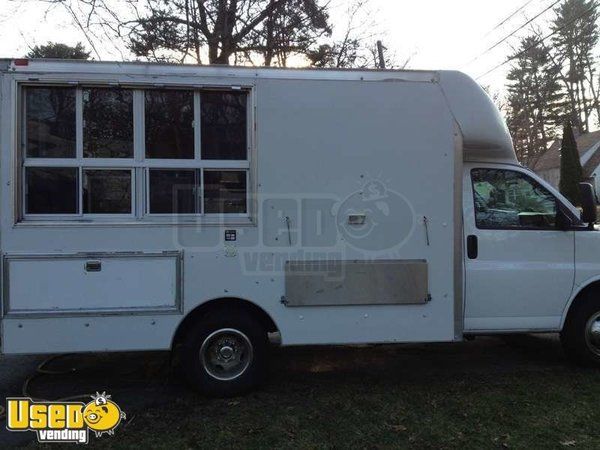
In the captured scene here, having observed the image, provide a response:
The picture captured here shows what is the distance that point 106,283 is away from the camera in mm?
4445

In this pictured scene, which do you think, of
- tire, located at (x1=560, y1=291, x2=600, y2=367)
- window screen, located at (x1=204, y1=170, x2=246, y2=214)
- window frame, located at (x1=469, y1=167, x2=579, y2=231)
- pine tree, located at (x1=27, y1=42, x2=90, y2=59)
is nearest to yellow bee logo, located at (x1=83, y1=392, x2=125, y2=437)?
window screen, located at (x1=204, y1=170, x2=246, y2=214)

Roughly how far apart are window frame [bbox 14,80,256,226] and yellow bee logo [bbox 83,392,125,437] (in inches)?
59.7

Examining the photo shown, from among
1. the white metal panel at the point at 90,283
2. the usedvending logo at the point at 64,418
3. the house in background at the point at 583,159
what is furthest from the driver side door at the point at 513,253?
the house in background at the point at 583,159

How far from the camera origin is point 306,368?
5.71 metres

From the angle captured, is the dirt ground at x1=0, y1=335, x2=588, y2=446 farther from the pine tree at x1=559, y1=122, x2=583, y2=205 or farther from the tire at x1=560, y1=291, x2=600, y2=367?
the pine tree at x1=559, y1=122, x2=583, y2=205

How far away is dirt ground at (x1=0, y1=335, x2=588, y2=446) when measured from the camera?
5.04 metres

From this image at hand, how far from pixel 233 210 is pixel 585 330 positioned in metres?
3.73

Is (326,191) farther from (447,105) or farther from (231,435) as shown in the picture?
(231,435)

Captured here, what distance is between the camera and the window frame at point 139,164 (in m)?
4.39

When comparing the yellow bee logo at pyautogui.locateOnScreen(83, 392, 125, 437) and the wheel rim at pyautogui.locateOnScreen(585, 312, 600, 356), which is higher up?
the wheel rim at pyautogui.locateOnScreen(585, 312, 600, 356)

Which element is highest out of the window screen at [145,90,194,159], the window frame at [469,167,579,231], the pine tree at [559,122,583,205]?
the pine tree at [559,122,583,205]

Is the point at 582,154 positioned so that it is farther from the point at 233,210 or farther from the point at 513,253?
the point at 233,210

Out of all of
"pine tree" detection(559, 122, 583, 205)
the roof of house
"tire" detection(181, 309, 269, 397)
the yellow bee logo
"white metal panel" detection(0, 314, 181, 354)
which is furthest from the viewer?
the roof of house

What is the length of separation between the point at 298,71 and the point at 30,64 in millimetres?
2247
